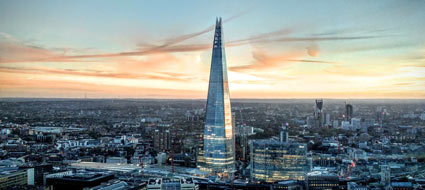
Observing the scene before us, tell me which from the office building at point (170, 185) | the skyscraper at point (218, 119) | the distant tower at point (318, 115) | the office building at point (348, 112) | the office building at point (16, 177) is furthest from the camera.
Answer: the distant tower at point (318, 115)

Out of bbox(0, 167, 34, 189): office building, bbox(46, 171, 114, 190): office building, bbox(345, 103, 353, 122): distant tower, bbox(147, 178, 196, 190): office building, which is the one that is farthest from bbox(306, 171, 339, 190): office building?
bbox(345, 103, 353, 122): distant tower

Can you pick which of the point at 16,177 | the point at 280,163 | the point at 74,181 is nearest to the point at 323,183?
the point at 280,163

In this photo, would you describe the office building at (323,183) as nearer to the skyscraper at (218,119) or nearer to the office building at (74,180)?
the skyscraper at (218,119)

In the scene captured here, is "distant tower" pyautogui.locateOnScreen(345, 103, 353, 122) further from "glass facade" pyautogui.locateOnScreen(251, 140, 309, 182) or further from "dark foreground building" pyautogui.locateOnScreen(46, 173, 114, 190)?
"dark foreground building" pyautogui.locateOnScreen(46, 173, 114, 190)


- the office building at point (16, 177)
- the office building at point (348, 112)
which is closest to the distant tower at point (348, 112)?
the office building at point (348, 112)

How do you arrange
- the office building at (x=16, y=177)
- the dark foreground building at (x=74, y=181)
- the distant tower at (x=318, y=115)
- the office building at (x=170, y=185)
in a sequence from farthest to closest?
the distant tower at (x=318, y=115), the dark foreground building at (x=74, y=181), the office building at (x=16, y=177), the office building at (x=170, y=185)

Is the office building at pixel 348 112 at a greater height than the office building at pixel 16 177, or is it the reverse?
the office building at pixel 348 112
